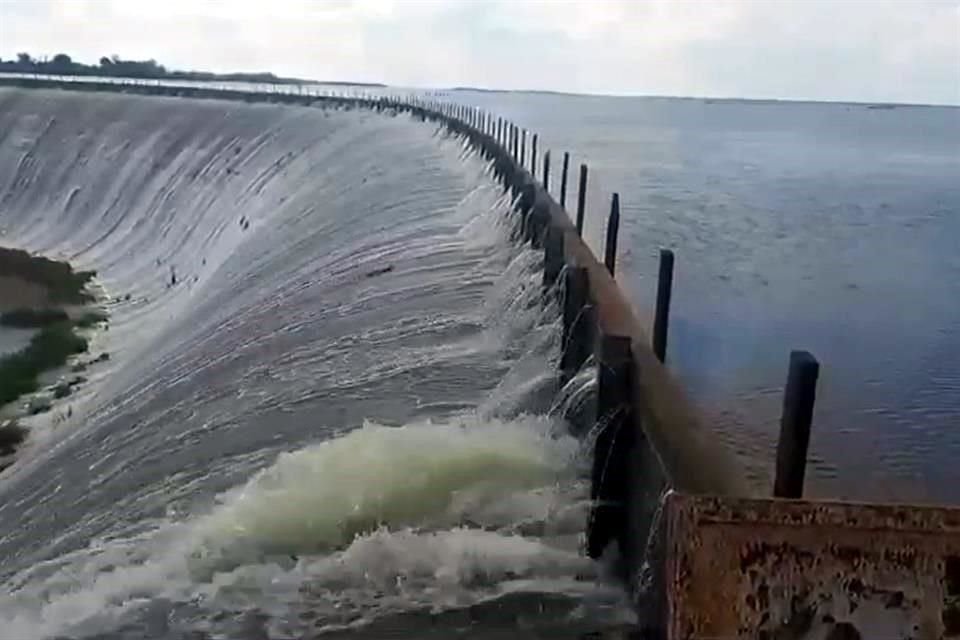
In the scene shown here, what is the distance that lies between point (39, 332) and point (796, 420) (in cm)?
2405

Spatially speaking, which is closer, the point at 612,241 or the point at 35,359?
the point at 612,241

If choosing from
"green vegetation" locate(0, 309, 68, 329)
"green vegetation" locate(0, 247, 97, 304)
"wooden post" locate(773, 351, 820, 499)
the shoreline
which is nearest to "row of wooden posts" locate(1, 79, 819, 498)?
"wooden post" locate(773, 351, 820, 499)

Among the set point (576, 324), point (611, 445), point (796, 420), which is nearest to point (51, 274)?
point (576, 324)

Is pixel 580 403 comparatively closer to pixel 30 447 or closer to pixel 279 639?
pixel 279 639

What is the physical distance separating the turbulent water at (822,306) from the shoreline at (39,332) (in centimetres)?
943

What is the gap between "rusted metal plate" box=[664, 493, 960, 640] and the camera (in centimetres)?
215

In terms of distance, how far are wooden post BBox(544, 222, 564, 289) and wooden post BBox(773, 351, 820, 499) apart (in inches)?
247

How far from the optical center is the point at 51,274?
3291 cm

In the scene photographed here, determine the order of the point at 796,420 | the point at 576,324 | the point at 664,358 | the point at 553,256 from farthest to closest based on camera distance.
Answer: the point at 553,256
the point at 576,324
the point at 664,358
the point at 796,420

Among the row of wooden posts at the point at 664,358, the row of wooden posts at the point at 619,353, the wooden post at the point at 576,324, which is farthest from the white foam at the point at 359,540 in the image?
the wooden post at the point at 576,324

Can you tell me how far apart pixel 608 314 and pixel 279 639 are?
12.4 feet

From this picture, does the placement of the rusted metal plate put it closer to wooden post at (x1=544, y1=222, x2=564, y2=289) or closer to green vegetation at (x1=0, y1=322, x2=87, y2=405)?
wooden post at (x1=544, y1=222, x2=564, y2=289)

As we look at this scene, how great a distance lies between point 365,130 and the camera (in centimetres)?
Result: 3619

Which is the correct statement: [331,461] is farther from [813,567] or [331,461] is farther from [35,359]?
[35,359]
